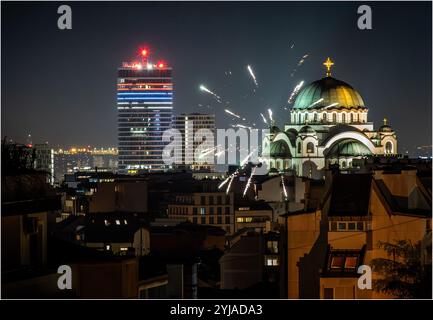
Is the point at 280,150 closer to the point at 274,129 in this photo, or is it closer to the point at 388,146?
the point at 274,129

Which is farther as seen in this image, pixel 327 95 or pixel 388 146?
pixel 388 146

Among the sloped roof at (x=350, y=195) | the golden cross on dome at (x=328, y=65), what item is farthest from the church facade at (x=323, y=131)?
the sloped roof at (x=350, y=195)

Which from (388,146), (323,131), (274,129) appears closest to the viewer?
(323,131)

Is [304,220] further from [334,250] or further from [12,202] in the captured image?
[12,202]

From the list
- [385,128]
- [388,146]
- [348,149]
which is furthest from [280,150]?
[385,128]

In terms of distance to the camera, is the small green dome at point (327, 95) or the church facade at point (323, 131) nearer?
the church facade at point (323, 131)

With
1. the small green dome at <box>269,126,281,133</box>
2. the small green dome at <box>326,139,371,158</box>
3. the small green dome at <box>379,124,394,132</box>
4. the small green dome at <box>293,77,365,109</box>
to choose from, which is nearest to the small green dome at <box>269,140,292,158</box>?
the small green dome at <box>269,126,281,133</box>

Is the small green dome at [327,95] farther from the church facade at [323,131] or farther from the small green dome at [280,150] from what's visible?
the small green dome at [280,150]
